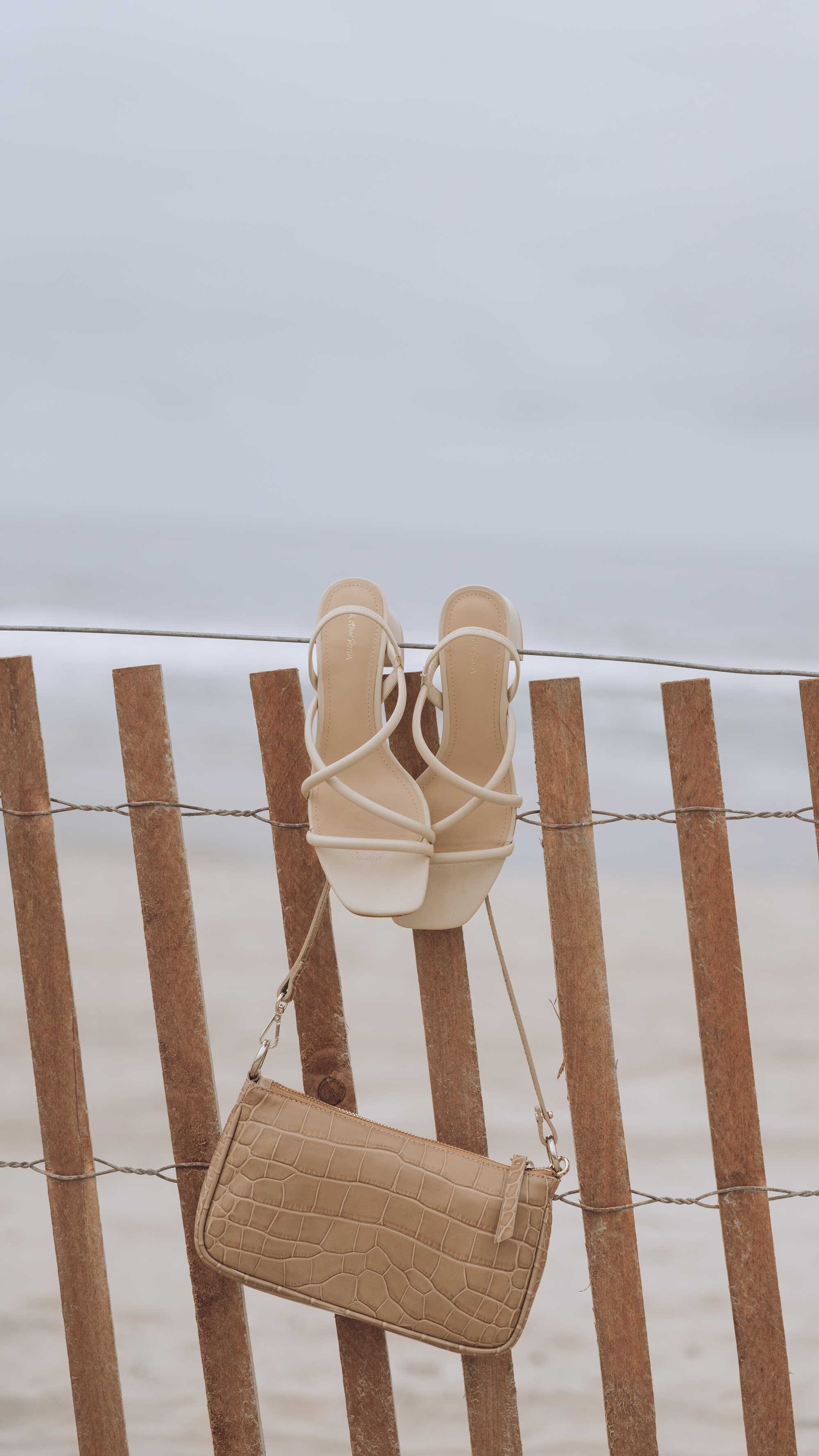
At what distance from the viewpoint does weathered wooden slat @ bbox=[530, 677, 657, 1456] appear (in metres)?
0.95

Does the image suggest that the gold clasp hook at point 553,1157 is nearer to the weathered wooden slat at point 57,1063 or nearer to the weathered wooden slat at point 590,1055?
the weathered wooden slat at point 590,1055

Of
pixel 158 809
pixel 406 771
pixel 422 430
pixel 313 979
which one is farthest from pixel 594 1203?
pixel 422 430

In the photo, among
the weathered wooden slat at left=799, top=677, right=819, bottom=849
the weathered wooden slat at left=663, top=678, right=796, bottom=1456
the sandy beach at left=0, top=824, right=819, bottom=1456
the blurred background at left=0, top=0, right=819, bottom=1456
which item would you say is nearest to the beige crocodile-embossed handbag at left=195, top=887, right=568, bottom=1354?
the weathered wooden slat at left=663, top=678, right=796, bottom=1456

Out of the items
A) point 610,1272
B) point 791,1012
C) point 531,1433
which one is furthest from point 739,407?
point 531,1433

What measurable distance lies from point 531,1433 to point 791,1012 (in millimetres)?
634

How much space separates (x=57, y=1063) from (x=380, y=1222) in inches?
13.5

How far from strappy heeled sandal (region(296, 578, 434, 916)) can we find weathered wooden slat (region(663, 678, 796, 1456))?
23cm

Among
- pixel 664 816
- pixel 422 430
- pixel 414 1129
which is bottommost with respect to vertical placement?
pixel 414 1129

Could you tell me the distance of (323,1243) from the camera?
91cm

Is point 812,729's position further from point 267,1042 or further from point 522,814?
point 267,1042

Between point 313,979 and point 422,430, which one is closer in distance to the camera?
point 313,979

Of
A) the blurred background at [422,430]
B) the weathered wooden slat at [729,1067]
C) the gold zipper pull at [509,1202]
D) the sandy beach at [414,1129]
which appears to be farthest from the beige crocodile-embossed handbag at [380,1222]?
the blurred background at [422,430]

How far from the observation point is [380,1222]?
35.8 inches

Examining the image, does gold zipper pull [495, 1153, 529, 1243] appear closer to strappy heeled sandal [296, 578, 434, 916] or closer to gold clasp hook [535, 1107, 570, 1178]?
gold clasp hook [535, 1107, 570, 1178]
